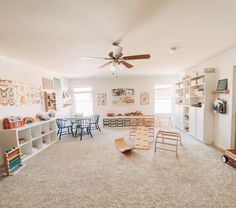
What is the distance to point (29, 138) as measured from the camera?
10.9 ft

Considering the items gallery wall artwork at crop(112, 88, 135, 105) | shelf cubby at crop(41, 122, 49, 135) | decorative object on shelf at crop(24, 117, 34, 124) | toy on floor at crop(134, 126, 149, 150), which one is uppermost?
gallery wall artwork at crop(112, 88, 135, 105)

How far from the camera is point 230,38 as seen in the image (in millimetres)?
2418

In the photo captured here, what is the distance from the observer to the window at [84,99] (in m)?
6.80

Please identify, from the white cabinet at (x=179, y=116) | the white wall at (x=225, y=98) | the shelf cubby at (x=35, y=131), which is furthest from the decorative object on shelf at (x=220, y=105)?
the shelf cubby at (x=35, y=131)

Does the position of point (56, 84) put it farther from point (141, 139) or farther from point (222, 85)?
point (222, 85)

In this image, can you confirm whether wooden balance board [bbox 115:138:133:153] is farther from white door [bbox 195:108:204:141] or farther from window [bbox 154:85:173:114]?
window [bbox 154:85:173:114]

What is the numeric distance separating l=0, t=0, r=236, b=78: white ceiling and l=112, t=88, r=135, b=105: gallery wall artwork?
3.74 meters

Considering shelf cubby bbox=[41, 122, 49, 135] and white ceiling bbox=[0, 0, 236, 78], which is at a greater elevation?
white ceiling bbox=[0, 0, 236, 78]

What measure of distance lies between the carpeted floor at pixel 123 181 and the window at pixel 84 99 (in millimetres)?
3623

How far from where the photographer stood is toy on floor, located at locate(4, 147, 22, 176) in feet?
8.05

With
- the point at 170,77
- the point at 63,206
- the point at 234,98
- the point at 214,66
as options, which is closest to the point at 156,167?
the point at 63,206

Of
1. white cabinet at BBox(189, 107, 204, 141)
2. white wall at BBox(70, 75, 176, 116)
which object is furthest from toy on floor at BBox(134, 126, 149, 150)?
white wall at BBox(70, 75, 176, 116)

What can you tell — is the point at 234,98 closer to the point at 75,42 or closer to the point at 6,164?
the point at 75,42

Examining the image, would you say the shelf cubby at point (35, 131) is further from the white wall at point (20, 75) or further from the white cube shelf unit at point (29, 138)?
the white wall at point (20, 75)
